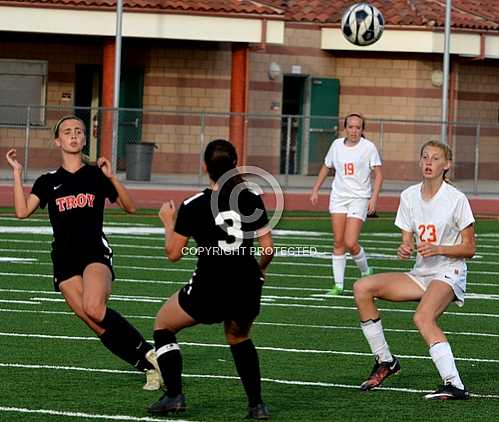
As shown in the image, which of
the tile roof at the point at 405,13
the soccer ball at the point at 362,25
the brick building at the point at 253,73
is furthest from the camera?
the tile roof at the point at 405,13

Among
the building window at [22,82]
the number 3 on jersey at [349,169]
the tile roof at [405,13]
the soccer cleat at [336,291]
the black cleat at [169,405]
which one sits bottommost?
the black cleat at [169,405]

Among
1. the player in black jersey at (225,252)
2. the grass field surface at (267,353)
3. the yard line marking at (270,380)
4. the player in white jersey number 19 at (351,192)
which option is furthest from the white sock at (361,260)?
the player in black jersey at (225,252)

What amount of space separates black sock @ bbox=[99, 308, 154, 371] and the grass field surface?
0.20 meters

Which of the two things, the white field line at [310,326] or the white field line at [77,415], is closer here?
the white field line at [77,415]

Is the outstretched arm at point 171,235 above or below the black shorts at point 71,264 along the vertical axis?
above

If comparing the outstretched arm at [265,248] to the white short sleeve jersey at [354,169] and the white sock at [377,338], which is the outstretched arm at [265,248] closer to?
the white sock at [377,338]

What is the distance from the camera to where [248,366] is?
26.3 ft

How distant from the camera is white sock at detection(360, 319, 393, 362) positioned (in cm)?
924

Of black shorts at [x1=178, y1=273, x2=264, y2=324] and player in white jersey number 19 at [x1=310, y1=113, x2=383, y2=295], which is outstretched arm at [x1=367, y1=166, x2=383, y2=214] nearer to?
player in white jersey number 19 at [x1=310, y1=113, x2=383, y2=295]

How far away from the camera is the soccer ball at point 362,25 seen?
28625 millimetres

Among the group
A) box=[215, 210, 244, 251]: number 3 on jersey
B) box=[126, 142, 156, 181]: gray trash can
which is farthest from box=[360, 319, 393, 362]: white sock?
box=[126, 142, 156, 181]: gray trash can

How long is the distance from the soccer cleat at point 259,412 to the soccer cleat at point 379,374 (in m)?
1.28

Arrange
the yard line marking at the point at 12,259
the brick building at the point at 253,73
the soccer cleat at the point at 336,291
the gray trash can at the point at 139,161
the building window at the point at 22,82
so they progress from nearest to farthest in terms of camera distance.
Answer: the soccer cleat at the point at 336,291, the yard line marking at the point at 12,259, the gray trash can at the point at 139,161, the brick building at the point at 253,73, the building window at the point at 22,82

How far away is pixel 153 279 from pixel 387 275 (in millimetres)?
6624
